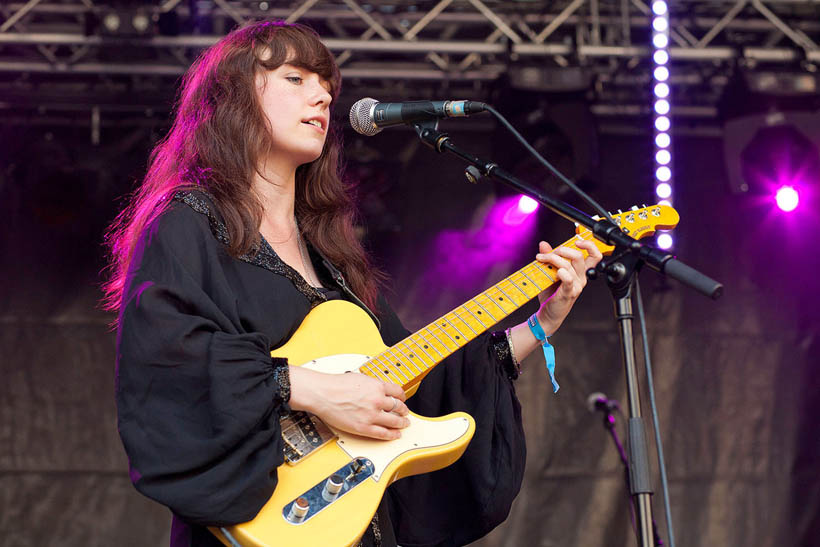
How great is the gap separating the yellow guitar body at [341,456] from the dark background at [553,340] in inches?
111

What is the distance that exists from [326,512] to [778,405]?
3944 millimetres

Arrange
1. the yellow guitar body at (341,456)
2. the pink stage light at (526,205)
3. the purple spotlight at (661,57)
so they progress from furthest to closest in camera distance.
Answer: the pink stage light at (526,205) → the purple spotlight at (661,57) → the yellow guitar body at (341,456)

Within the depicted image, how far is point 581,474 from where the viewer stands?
4988 millimetres

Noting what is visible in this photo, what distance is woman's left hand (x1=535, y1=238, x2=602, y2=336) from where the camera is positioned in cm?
240

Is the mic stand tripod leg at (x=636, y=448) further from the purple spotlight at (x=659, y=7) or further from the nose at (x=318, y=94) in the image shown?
the purple spotlight at (x=659, y=7)

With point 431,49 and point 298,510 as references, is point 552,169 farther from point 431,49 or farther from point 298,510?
point 431,49

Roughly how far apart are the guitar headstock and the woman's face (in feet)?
2.49

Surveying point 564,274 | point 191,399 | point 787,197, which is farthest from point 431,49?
point 191,399

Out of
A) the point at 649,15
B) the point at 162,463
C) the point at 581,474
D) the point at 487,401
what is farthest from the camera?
the point at 581,474

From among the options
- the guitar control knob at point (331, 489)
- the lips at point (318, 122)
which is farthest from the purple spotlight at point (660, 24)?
the guitar control knob at point (331, 489)

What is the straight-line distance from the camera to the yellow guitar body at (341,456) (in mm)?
1803

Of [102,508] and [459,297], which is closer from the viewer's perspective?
[102,508]

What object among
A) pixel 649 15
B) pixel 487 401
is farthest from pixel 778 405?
pixel 487 401

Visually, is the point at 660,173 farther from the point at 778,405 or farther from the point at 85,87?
the point at 85,87
